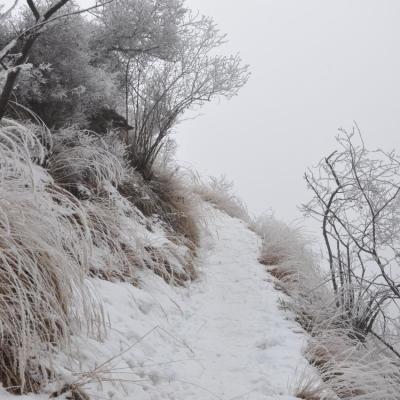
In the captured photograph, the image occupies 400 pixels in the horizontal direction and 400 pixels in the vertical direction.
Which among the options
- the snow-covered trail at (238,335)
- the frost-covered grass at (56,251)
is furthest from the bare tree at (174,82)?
the snow-covered trail at (238,335)

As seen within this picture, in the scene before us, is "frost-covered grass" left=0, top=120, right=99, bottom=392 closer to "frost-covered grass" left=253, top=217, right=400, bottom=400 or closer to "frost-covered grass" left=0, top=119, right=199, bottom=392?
"frost-covered grass" left=0, top=119, right=199, bottom=392

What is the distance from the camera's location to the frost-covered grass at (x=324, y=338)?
227cm

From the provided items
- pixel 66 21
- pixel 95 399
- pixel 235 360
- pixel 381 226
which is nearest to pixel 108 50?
pixel 66 21

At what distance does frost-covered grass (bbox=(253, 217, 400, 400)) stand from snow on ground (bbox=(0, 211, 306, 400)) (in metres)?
0.14

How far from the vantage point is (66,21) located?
3916 millimetres

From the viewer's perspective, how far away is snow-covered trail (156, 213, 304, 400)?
222cm

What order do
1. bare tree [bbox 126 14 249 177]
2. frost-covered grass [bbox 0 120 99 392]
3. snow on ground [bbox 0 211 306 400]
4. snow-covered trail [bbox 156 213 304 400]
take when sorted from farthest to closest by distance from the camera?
bare tree [bbox 126 14 249 177] → snow-covered trail [bbox 156 213 304 400] → snow on ground [bbox 0 211 306 400] → frost-covered grass [bbox 0 120 99 392]

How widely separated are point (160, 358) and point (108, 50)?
4.01 m

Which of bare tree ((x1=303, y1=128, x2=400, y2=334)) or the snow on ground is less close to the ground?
bare tree ((x1=303, y1=128, x2=400, y2=334))

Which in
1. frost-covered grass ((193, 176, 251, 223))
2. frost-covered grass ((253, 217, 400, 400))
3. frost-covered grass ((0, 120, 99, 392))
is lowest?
frost-covered grass ((0, 120, 99, 392))

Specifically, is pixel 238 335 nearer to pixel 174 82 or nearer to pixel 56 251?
pixel 56 251

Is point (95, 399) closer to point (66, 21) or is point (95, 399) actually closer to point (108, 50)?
point (66, 21)

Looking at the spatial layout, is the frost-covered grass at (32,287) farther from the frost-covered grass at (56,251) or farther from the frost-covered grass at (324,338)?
the frost-covered grass at (324,338)

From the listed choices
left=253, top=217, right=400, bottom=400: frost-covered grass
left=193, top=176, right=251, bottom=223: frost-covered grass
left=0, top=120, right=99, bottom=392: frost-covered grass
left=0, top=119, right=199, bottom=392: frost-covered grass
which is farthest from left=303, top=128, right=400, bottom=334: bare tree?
left=193, top=176, right=251, bottom=223: frost-covered grass
